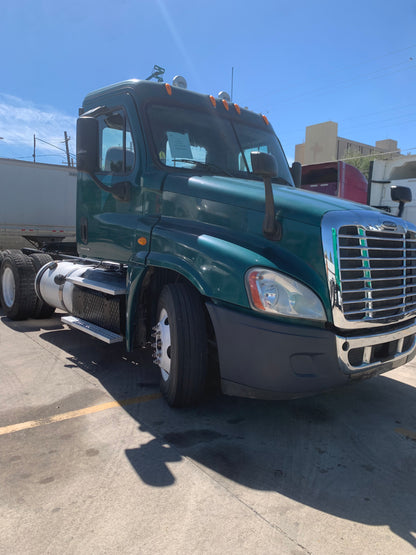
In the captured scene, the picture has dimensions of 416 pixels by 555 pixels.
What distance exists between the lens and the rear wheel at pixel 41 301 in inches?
286

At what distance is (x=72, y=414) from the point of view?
3742 millimetres

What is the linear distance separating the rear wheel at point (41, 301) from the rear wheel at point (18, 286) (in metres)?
0.06

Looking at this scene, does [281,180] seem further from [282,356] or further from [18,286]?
[18,286]

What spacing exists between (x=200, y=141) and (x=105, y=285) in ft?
5.69

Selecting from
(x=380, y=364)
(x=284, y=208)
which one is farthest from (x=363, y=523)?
(x=284, y=208)

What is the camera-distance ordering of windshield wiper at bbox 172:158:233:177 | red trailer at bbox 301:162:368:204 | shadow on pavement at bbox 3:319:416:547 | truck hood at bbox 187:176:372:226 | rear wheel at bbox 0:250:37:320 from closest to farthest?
shadow on pavement at bbox 3:319:416:547 < truck hood at bbox 187:176:372:226 < windshield wiper at bbox 172:158:233:177 < rear wheel at bbox 0:250:37:320 < red trailer at bbox 301:162:368:204

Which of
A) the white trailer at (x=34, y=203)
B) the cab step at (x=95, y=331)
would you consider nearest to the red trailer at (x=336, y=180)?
the white trailer at (x=34, y=203)

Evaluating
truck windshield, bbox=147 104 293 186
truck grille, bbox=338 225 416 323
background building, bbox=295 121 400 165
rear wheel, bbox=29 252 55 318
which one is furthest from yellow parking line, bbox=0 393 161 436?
background building, bbox=295 121 400 165

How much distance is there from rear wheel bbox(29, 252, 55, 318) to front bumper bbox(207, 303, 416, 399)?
480 centimetres

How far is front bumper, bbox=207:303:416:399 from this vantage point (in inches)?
119

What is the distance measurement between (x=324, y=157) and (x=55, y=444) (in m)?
74.1

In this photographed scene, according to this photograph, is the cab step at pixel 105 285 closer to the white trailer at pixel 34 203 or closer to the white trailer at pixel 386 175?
the white trailer at pixel 34 203

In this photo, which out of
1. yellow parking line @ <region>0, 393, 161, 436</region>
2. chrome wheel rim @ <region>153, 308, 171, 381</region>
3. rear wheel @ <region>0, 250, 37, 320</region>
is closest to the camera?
yellow parking line @ <region>0, 393, 161, 436</region>

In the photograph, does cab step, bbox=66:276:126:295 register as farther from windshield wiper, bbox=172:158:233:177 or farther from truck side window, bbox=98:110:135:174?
windshield wiper, bbox=172:158:233:177
